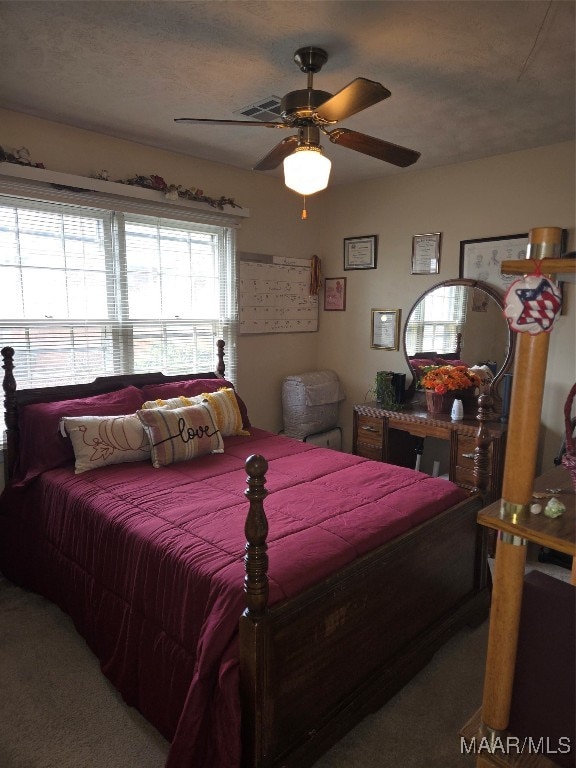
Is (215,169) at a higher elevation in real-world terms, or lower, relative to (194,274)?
higher

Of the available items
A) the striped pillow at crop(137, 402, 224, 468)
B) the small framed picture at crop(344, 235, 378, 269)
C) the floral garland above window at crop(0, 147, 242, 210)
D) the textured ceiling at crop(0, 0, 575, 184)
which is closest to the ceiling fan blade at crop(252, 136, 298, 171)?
the textured ceiling at crop(0, 0, 575, 184)

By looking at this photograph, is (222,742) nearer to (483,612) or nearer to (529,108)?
(483,612)

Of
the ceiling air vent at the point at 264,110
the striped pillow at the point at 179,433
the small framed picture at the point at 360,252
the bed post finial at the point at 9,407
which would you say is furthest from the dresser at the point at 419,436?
the bed post finial at the point at 9,407

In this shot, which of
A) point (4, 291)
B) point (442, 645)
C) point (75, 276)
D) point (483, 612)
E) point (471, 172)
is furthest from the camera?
point (471, 172)

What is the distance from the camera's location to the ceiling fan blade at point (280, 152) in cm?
222

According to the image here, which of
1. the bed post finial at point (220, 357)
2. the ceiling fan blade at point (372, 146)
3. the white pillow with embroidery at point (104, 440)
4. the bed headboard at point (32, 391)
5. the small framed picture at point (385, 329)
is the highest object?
A: the ceiling fan blade at point (372, 146)

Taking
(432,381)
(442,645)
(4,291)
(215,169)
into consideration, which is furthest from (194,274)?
(442,645)

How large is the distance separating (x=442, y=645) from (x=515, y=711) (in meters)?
1.38

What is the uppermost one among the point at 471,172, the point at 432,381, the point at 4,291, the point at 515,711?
the point at 471,172

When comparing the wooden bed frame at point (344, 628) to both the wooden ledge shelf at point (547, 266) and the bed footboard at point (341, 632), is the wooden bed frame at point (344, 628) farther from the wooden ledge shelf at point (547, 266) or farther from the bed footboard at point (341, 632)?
the wooden ledge shelf at point (547, 266)

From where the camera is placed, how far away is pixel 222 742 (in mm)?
1478

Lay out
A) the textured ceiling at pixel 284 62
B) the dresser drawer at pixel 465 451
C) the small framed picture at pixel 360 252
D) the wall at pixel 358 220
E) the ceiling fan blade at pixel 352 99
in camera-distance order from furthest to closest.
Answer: the small framed picture at pixel 360 252 → the dresser drawer at pixel 465 451 → the wall at pixel 358 220 → the textured ceiling at pixel 284 62 → the ceiling fan blade at pixel 352 99

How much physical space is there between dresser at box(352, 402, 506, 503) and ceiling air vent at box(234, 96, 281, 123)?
84.5 inches

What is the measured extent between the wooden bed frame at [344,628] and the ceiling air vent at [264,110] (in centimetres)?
203
